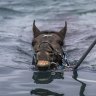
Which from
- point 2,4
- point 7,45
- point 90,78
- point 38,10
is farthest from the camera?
point 2,4

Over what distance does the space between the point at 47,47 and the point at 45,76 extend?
0.71 meters

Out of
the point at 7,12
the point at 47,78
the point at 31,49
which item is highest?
the point at 7,12

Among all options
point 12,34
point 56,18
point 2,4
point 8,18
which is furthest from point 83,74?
point 2,4

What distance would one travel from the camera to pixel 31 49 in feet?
44.8

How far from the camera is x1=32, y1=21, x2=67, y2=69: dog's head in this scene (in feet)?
32.3

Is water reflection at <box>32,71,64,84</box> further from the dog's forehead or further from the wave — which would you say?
the wave

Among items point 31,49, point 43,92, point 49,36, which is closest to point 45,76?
point 43,92

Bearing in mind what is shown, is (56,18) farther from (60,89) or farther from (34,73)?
(60,89)

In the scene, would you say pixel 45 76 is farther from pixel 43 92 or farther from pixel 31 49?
pixel 31 49

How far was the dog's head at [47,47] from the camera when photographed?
9.84 metres

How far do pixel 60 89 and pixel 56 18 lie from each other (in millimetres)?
8443

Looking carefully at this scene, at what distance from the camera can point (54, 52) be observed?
10445mm

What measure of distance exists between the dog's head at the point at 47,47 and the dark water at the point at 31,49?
372 mm

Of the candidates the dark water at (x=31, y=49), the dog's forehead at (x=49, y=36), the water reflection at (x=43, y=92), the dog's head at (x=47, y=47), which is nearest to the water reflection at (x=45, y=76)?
the dark water at (x=31, y=49)
